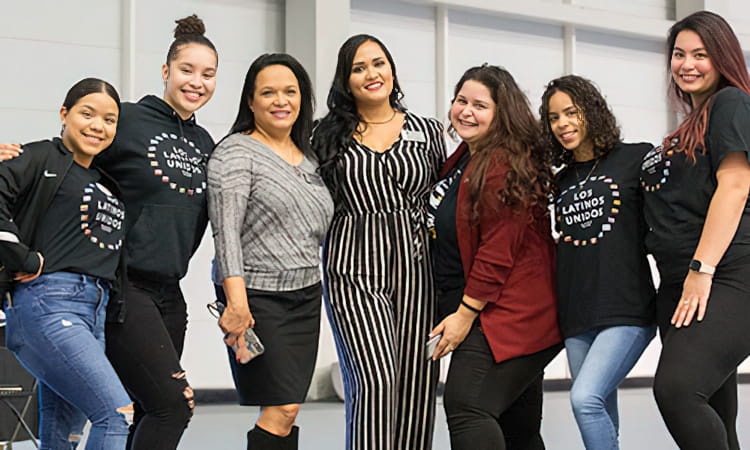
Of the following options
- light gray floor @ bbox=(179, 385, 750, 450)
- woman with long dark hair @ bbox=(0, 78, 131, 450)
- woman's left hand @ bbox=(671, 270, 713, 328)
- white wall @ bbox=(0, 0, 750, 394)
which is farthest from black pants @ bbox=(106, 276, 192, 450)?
white wall @ bbox=(0, 0, 750, 394)

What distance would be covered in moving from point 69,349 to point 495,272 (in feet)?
4.45

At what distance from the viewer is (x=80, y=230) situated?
2.77 metres

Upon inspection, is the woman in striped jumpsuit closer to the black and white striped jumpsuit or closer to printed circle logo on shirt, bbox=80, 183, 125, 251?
the black and white striped jumpsuit

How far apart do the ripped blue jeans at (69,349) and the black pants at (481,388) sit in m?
1.03

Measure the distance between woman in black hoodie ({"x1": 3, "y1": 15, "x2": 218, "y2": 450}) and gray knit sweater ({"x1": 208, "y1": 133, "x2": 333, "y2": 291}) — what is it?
118 millimetres

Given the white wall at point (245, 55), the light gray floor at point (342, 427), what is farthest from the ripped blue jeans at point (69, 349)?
the white wall at point (245, 55)

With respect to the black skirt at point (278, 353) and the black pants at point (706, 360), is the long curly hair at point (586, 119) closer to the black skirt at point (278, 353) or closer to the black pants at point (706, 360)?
the black pants at point (706, 360)

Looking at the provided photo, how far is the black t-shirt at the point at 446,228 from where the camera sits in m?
3.17

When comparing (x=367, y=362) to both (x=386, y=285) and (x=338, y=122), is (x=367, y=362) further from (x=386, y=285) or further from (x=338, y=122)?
(x=338, y=122)

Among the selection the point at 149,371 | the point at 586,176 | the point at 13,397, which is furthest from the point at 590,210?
the point at 13,397

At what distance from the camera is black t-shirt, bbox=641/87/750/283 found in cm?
277

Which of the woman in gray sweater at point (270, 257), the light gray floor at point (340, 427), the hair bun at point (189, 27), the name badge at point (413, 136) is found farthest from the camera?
the light gray floor at point (340, 427)

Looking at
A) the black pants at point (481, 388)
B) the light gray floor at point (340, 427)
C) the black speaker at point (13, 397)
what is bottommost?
the light gray floor at point (340, 427)

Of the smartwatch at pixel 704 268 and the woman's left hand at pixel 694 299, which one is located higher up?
the smartwatch at pixel 704 268
